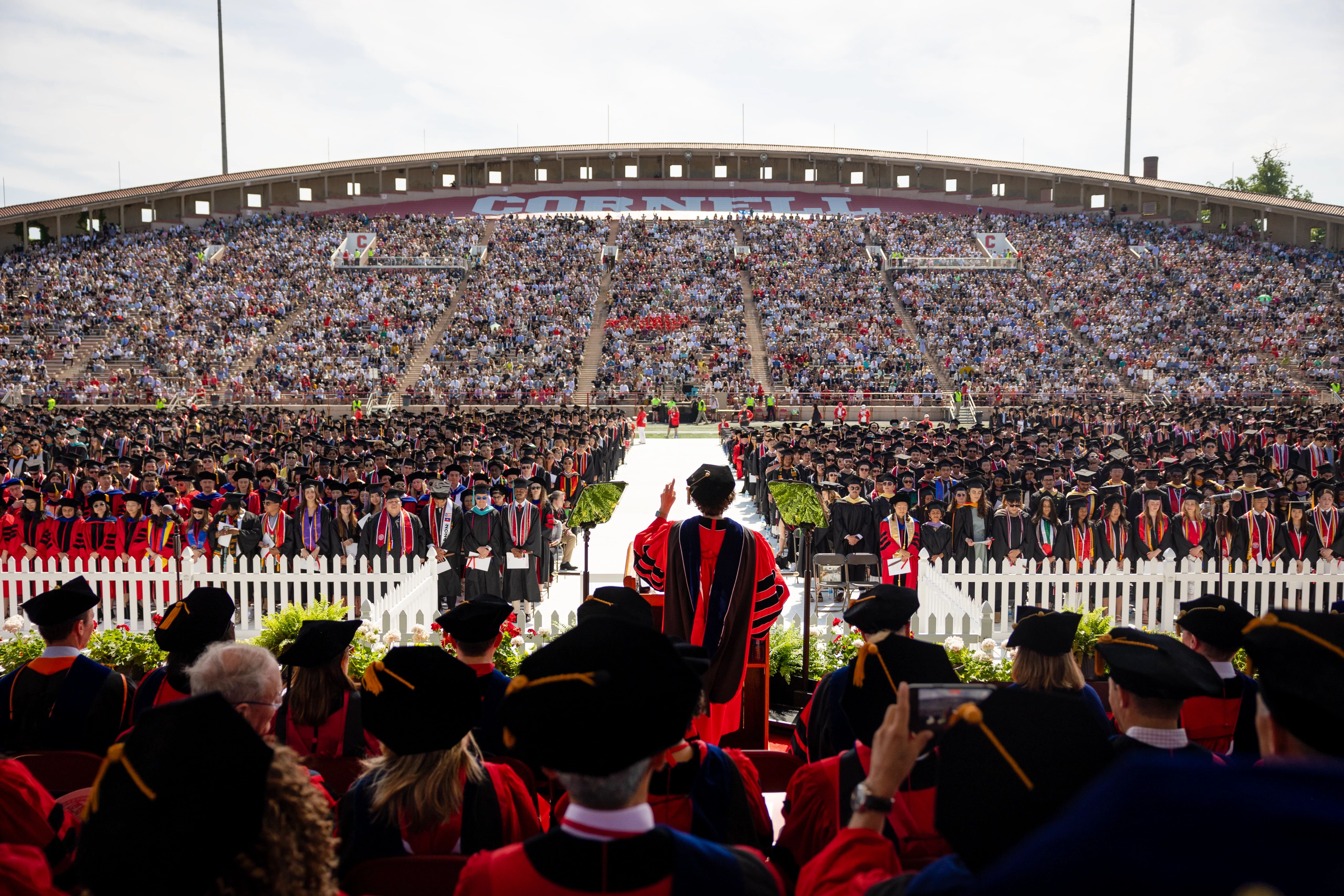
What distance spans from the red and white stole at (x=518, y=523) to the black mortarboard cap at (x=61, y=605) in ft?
19.9

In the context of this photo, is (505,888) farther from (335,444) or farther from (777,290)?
(777,290)

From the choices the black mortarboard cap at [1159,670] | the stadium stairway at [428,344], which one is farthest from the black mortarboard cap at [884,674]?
the stadium stairway at [428,344]

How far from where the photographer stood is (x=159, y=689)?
4117 millimetres

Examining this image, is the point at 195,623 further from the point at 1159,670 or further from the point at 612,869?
the point at 1159,670

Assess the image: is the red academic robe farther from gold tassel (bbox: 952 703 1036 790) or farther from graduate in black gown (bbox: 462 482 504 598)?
graduate in black gown (bbox: 462 482 504 598)

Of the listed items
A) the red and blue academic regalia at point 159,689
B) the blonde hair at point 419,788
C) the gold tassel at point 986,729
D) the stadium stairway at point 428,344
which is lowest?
the red and blue academic regalia at point 159,689

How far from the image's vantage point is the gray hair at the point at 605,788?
5.76 ft

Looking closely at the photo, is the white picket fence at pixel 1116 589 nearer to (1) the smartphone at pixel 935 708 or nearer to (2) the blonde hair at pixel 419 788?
(2) the blonde hair at pixel 419 788

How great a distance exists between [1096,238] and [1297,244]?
37.6ft

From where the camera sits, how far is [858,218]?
56.9 m

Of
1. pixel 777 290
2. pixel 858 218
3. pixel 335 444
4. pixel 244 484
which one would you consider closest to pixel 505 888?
pixel 244 484

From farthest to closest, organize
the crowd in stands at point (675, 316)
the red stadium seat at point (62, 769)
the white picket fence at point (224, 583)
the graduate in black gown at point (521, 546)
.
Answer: the crowd in stands at point (675, 316)
the graduate in black gown at point (521, 546)
the white picket fence at point (224, 583)
the red stadium seat at point (62, 769)

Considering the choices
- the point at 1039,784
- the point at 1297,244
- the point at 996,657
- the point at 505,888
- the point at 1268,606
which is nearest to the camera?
the point at 1039,784

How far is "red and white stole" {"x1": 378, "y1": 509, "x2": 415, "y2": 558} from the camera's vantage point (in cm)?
992
